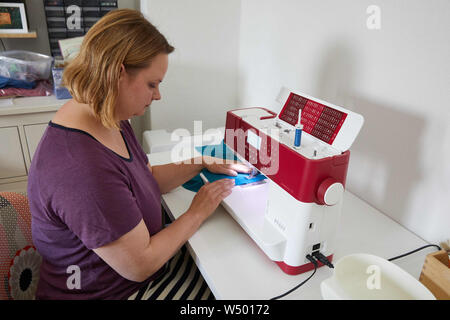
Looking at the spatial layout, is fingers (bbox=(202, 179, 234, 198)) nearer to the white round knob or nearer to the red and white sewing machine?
the red and white sewing machine

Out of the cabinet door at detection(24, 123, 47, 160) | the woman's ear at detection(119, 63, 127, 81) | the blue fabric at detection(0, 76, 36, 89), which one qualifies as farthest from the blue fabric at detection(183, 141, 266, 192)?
the blue fabric at detection(0, 76, 36, 89)

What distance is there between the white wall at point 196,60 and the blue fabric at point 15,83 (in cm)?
63

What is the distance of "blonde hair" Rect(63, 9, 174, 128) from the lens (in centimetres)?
80

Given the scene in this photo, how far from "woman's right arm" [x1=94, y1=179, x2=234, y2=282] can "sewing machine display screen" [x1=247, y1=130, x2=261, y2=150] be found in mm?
186

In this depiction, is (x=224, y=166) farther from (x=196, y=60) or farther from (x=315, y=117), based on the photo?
(x=196, y=60)

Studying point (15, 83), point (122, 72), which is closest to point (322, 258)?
point (122, 72)

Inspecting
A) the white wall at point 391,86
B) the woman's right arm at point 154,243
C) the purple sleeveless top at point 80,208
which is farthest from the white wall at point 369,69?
the purple sleeveless top at point 80,208

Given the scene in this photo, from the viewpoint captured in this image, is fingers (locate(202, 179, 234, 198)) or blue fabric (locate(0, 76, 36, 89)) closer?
fingers (locate(202, 179, 234, 198))

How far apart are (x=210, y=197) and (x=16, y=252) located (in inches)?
21.9

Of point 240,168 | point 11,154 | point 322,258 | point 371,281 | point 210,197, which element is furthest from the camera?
point 11,154

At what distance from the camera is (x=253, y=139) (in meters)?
0.98

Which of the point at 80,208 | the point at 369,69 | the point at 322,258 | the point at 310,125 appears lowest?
the point at 322,258

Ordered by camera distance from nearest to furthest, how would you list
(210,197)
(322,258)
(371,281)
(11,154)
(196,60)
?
(371,281) → (322,258) → (210,197) → (11,154) → (196,60)
